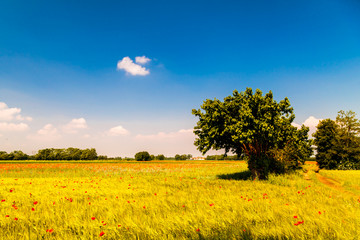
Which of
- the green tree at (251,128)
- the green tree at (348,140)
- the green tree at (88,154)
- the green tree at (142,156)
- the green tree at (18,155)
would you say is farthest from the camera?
the green tree at (88,154)

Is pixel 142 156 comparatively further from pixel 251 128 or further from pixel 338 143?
pixel 251 128

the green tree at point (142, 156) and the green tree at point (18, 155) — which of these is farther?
the green tree at point (142, 156)

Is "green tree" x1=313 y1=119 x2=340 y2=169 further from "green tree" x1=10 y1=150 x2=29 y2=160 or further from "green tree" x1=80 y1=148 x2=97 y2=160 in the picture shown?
"green tree" x1=10 y1=150 x2=29 y2=160

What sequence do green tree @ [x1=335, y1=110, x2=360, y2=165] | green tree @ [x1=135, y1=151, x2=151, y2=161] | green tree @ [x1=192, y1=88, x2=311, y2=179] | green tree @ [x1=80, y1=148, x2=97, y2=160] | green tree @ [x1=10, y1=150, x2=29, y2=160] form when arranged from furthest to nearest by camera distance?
green tree @ [x1=80, y1=148, x2=97, y2=160]
green tree @ [x1=135, y1=151, x2=151, y2=161]
green tree @ [x1=10, y1=150, x2=29, y2=160]
green tree @ [x1=335, y1=110, x2=360, y2=165]
green tree @ [x1=192, y1=88, x2=311, y2=179]

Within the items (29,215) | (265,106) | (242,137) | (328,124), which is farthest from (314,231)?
(328,124)

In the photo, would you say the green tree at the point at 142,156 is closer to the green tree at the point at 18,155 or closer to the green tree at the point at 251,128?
the green tree at the point at 18,155

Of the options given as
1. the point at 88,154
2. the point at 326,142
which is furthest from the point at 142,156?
the point at 326,142

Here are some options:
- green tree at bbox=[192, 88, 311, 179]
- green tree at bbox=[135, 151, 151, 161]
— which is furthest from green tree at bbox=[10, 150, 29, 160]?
green tree at bbox=[192, 88, 311, 179]

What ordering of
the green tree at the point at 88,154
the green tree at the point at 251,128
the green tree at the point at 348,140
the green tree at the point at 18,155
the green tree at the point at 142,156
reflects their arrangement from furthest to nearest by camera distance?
the green tree at the point at 88,154 → the green tree at the point at 142,156 → the green tree at the point at 18,155 → the green tree at the point at 348,140 → the green tree at the point at 251,128

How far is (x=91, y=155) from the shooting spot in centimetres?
12394

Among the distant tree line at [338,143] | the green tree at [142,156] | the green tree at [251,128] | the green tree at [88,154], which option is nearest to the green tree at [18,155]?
the green tree at [88,154]

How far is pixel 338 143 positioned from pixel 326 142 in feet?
7.22

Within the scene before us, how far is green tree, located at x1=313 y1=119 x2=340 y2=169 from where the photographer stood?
43.8 meters

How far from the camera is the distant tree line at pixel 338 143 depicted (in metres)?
42.9
